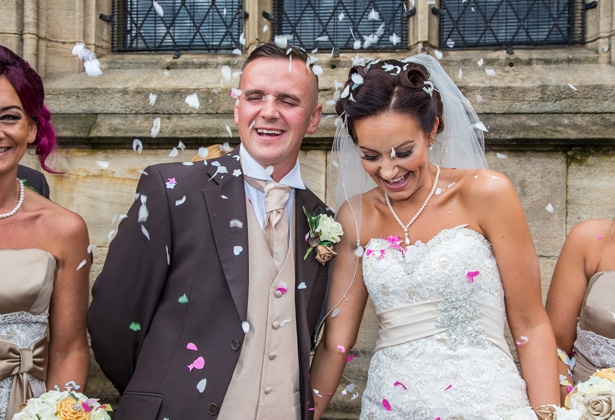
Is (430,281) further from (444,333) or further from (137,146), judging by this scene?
(137,146)

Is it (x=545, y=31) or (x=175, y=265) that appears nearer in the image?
(x=175, y=265)

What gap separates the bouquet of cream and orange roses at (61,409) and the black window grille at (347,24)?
3460mm

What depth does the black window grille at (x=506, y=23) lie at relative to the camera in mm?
4855

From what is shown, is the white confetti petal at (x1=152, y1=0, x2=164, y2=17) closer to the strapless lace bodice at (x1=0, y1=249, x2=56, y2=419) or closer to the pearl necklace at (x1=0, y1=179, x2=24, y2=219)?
the pearl necklace at (x1=0, y1=179, x2=24, y2=219)

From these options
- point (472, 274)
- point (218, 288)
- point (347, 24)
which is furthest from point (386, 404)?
point (347, 24)

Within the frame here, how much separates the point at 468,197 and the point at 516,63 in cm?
254

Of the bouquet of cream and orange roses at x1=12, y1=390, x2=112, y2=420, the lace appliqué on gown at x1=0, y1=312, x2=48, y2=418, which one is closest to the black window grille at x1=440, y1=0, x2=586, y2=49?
the lace appliqué on gown at x1=0, y1=312, x2=48, y2=418

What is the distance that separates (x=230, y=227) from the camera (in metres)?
2.46

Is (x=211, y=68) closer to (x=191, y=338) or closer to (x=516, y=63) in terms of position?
(x=516, y=63)

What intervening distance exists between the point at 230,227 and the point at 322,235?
409 mm

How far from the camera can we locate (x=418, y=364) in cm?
Result: 256

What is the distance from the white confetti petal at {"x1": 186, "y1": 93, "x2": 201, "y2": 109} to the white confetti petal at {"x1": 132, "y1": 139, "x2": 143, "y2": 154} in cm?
48

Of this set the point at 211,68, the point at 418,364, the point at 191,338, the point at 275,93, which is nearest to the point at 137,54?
the point at 211,68

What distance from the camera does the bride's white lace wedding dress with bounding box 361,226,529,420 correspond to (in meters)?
2.48
